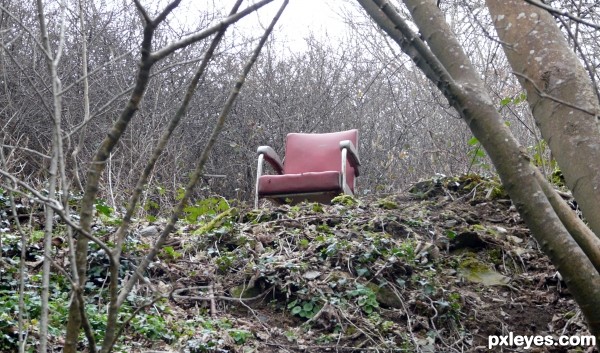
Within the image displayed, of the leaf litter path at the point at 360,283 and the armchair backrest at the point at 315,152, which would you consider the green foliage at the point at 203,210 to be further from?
the armchair backrest at the point at 315,152

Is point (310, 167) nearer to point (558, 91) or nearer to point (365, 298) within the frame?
point (365, 298)

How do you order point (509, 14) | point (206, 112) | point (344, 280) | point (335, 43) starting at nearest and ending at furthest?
1. point (509, 14)
2. point (344, 280)
3. point (206, 112)
4. point (335, 43)

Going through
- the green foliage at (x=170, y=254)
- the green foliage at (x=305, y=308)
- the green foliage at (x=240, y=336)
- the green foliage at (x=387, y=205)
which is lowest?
the green foliage at (x=240, y=336)

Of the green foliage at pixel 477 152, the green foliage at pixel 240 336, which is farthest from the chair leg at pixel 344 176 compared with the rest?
the green foliage at pixel 240 336

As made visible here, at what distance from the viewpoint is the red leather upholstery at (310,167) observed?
21.0ft

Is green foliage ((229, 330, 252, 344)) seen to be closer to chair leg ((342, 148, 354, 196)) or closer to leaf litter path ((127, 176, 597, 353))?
leaf litter path ((127, 176, 597, 353))

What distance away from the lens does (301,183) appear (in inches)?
254

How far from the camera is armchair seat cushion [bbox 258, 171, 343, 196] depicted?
6375 mm

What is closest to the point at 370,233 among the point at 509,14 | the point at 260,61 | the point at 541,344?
the point at 541,344

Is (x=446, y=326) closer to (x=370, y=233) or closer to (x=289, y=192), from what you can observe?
(x=370, y=233)

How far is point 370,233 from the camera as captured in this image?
4.32 m

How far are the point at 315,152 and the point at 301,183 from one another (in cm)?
114

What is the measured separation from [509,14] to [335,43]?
28.9 ft

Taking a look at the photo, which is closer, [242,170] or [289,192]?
[289,192]
